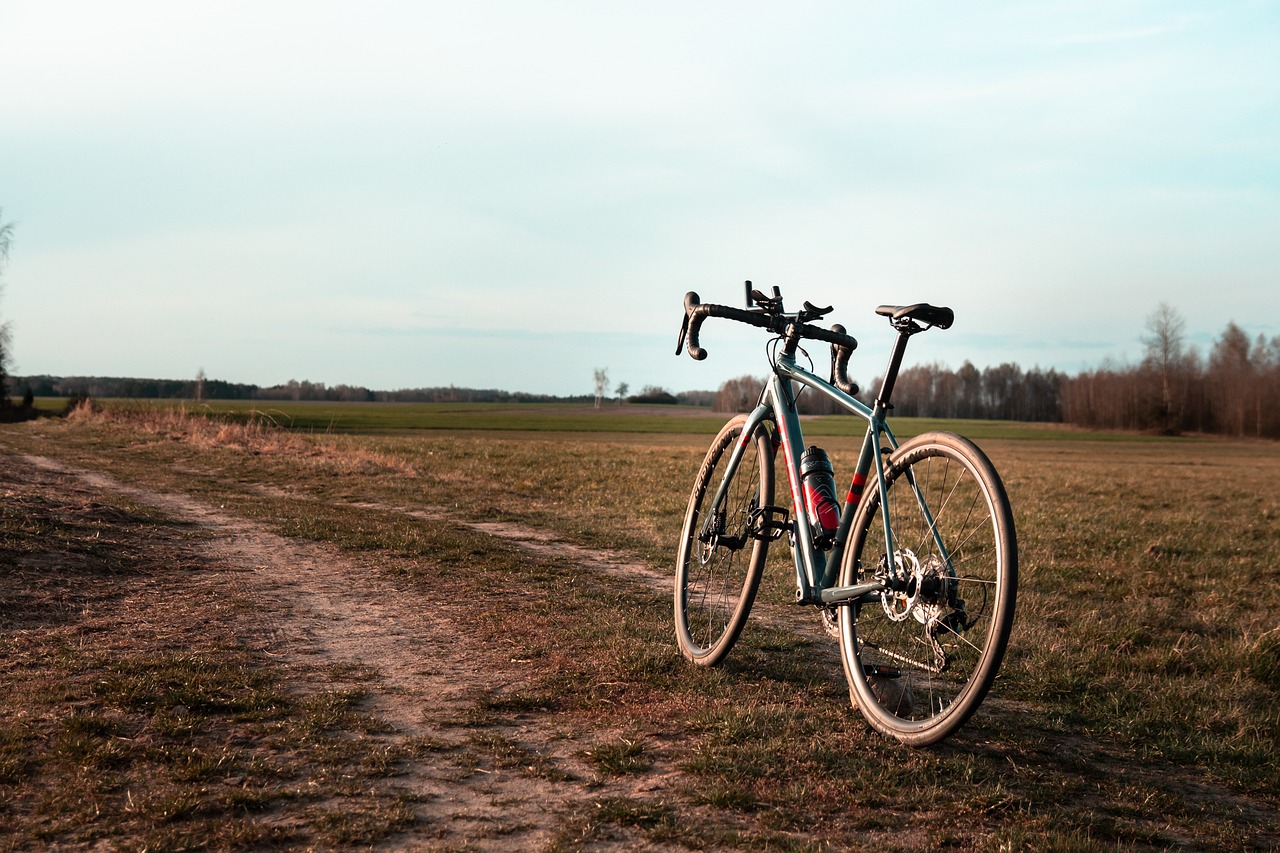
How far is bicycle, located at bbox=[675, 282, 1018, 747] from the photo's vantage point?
3.39m

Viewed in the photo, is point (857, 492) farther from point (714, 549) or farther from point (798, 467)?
point (714, 549)

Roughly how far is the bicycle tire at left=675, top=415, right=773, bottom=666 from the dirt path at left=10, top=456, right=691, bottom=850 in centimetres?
101

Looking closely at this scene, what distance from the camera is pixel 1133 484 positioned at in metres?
23.0

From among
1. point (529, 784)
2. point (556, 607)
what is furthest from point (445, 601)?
point (529, 784)

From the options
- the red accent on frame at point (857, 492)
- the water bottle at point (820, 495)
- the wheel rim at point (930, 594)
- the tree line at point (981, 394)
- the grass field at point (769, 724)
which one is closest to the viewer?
the grass field at point (769, 724)

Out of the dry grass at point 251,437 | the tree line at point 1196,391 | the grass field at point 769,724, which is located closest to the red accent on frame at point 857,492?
the grass field at point 769,724

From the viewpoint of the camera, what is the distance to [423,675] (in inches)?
184

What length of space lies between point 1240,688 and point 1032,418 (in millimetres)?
138088

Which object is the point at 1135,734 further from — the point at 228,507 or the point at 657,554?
the point at 228,507

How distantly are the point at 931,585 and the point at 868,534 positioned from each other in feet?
2.91

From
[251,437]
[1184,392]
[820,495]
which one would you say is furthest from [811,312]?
[1184,392]

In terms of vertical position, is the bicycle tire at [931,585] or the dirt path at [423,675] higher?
the bicycle tire at [931,585]

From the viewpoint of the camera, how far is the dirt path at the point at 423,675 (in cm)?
303

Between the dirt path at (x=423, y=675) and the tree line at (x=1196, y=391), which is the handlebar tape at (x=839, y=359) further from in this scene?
the tree line at (x=1196, y=391)
